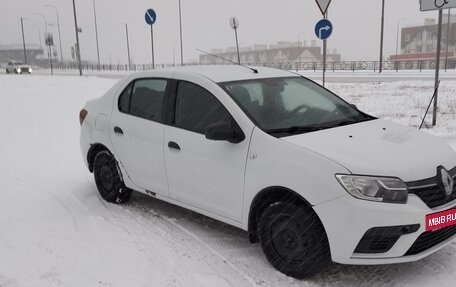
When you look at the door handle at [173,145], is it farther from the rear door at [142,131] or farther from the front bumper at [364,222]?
the front bumper at [364,222]

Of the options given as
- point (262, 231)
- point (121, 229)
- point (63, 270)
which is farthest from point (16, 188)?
point (262, 231)

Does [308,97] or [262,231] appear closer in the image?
[262,231]

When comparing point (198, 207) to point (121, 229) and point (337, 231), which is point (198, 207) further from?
point (337, 231)

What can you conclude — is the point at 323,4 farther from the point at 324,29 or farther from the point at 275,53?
the point at 275,53

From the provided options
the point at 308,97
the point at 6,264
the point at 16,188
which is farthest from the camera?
the point at 16,188

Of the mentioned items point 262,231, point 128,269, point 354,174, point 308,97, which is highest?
point 308,97

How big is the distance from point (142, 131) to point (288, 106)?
1524 millimetres

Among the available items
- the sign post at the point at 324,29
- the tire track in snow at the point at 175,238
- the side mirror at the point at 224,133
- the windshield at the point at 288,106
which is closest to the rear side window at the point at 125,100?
the tire track in snow at the point at 175,238

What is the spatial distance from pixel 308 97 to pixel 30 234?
3.05 m

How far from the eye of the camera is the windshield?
3938 millimetres

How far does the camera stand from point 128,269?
380 centimetres

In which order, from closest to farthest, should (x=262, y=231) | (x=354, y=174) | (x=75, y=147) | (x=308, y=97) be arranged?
(x=354, y=174) < (x=262, y=231) < (x=308, y=97) < (x=75, y=147)

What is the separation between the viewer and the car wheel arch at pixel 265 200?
11.3 feet

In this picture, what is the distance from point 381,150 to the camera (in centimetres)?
348
